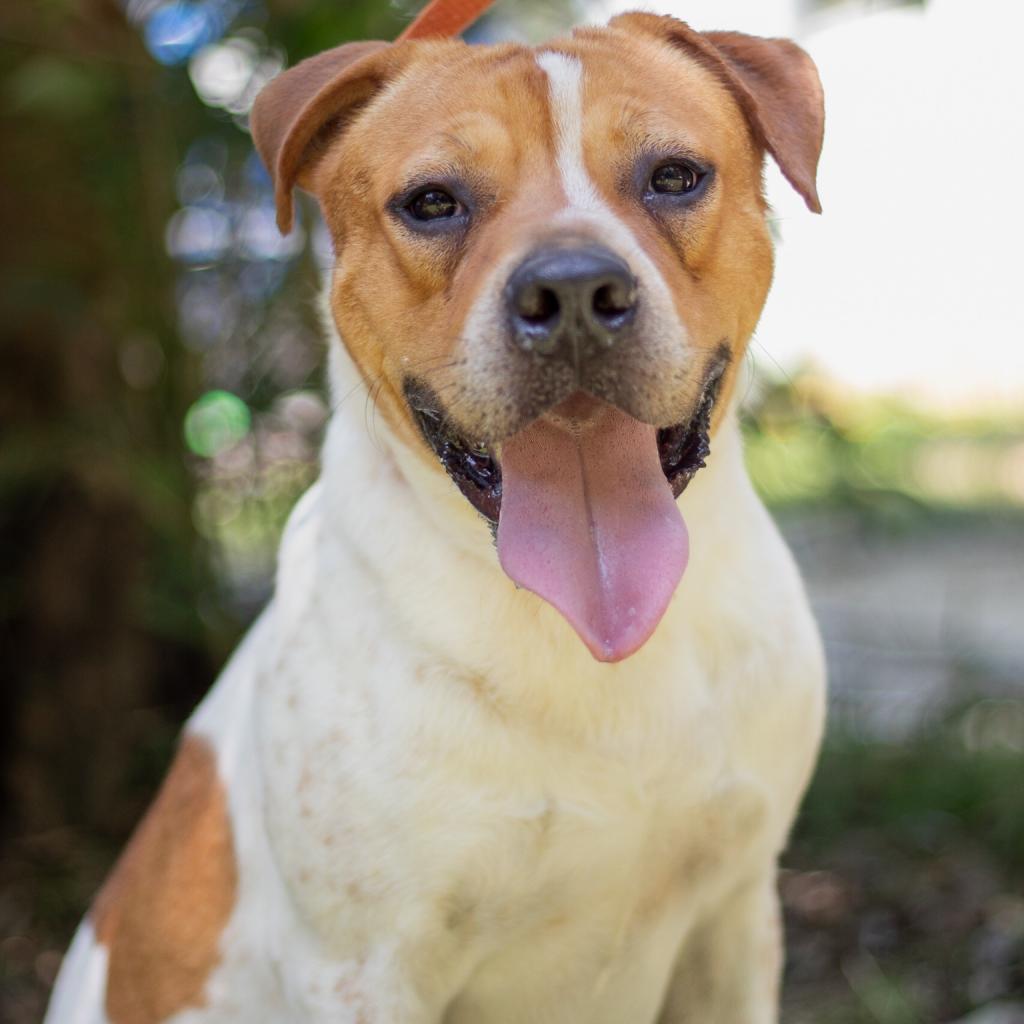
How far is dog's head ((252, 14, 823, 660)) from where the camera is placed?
6.90ft

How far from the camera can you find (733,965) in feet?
8.75

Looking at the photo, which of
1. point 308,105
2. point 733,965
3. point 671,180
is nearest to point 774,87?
point 671,180

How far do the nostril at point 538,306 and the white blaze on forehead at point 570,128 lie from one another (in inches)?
8.5

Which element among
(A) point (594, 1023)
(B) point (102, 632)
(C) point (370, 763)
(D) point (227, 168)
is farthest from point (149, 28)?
(A) point (594, 1023)

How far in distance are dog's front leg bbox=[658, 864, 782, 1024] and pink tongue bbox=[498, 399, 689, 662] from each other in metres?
0.75

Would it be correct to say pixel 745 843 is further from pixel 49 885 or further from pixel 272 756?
pixel 49 885

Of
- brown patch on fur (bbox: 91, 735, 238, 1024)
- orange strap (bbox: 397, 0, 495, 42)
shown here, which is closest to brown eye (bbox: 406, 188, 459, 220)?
orange strap (bbox: 397, 0, 495, 42)

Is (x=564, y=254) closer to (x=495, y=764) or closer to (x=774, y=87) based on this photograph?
(x=774, y=87)

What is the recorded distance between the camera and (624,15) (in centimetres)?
260

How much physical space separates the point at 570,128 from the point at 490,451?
1.75 feet

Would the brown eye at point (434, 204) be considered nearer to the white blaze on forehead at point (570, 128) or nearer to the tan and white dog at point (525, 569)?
the tan and white dog at point (525, 569)

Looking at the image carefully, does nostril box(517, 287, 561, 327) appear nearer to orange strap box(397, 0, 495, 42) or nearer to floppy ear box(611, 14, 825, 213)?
floppy ear box(611, 14, 825, 213)

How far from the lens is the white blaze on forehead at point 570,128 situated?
2.22 meters

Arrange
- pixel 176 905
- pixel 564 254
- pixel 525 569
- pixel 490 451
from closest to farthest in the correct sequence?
pixel 564 254
pixel 525 569
pixel 490 451
pixel 176 905
